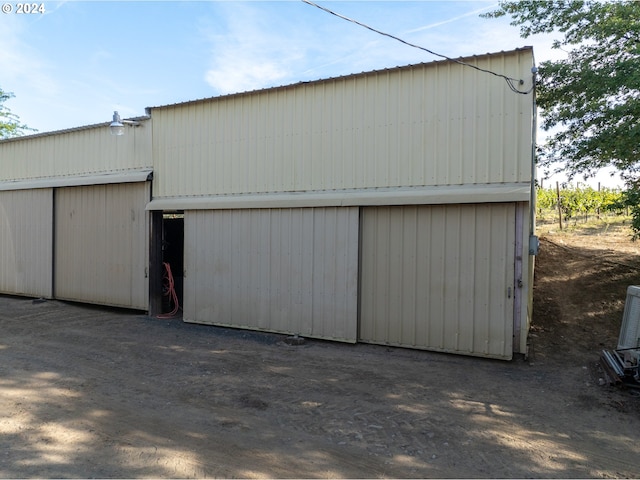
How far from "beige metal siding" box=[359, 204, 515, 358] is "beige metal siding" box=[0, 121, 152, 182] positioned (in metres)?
5.40

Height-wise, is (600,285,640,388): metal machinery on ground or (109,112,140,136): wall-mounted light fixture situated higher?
(109,112,140,136): wall-mounted light fixture

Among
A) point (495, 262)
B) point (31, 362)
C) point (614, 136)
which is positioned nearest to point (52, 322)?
point (31, 362)

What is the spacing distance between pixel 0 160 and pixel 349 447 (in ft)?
41.6

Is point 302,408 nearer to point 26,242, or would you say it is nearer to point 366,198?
point 366,198

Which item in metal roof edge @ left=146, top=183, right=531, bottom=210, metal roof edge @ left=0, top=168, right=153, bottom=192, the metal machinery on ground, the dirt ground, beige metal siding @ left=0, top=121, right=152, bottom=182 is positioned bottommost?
the dirt ground

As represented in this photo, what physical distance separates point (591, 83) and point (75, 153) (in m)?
10.8

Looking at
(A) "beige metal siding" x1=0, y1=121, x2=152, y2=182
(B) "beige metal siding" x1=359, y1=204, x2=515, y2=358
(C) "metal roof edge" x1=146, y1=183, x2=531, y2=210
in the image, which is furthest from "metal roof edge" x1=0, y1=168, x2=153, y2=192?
(B) "beige metal siding" x1=359, y1=204, x2=515, y2=358

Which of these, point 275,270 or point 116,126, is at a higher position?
point 116,126

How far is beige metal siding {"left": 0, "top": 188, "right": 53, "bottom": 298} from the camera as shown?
11.0m

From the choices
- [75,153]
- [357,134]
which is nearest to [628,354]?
[357,134]

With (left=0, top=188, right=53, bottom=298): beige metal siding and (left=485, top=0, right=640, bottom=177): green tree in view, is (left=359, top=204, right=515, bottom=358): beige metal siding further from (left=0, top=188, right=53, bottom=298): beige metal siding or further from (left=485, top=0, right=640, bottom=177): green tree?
(left=0, top=188, right=53, bottom=298): beige metal siding

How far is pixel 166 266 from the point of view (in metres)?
10.1

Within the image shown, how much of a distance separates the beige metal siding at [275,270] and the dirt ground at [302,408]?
1.56 feet

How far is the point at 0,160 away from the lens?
12062 mm
